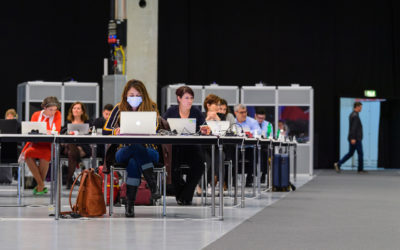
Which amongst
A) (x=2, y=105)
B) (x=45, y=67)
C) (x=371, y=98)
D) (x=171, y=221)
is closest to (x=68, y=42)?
(x=45, y=67)

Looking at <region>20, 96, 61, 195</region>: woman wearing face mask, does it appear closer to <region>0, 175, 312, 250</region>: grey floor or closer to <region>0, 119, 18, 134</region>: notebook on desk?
<region>0, 119, 18, 134</region>: notebook on desk

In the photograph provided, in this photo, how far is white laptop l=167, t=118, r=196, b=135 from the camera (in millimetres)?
7266

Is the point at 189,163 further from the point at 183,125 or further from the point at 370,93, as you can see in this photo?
the point at 370,93

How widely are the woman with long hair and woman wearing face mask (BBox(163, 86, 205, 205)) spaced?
2437 mm

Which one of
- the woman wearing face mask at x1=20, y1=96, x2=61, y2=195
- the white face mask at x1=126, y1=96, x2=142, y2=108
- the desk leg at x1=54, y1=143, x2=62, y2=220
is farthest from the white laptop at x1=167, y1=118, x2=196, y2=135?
the woman wearing face mask at x1=20, y1=96, x2=61, y2=195

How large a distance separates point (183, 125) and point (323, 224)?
5.50 ft

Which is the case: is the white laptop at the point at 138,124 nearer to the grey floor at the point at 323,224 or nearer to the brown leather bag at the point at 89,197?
the brown leather bag at the point at 89,197

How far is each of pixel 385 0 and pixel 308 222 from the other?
43.4 ft

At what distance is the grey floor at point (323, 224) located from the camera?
5.01 m

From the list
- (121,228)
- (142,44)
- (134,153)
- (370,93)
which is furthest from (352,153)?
(121,228)

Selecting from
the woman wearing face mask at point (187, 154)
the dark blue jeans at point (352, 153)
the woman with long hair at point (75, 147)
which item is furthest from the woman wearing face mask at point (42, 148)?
the dark blue jeans at point (352, 153)

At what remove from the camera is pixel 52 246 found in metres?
4.77

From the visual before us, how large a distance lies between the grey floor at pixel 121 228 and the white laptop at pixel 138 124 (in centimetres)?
69

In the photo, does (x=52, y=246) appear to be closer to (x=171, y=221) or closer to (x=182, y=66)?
(x=171, y=221)
